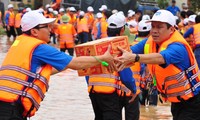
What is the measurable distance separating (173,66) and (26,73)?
5.84 ft

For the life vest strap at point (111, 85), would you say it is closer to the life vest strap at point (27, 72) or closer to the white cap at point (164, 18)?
the white cap at point (164, 18)

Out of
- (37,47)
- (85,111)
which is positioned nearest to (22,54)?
(37,47)

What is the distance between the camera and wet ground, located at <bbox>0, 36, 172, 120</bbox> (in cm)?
1151

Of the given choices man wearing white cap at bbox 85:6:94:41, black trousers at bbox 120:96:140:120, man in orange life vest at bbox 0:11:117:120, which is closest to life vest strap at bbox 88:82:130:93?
black trousers at bbox 120:96:140:120

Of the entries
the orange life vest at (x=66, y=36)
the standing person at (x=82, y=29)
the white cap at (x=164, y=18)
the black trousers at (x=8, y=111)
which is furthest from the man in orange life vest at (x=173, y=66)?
the standing person at (x=82, y=29)

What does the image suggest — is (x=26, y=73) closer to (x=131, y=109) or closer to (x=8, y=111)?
(x=8, y=111)

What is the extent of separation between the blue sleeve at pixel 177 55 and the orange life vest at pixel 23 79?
1.38 metres

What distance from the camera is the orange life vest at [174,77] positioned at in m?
7.17

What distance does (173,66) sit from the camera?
713cm

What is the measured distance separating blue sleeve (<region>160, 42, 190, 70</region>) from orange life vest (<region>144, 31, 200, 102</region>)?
0.19ft

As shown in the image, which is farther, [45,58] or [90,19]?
[90,19]

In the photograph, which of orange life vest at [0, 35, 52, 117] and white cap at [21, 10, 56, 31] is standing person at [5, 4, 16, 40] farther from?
orange life vest at [0, 35, 52, 117]

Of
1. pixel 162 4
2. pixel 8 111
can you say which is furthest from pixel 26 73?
pixel 162 4

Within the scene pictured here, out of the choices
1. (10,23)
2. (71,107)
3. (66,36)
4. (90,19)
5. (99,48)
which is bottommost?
(10,23)
